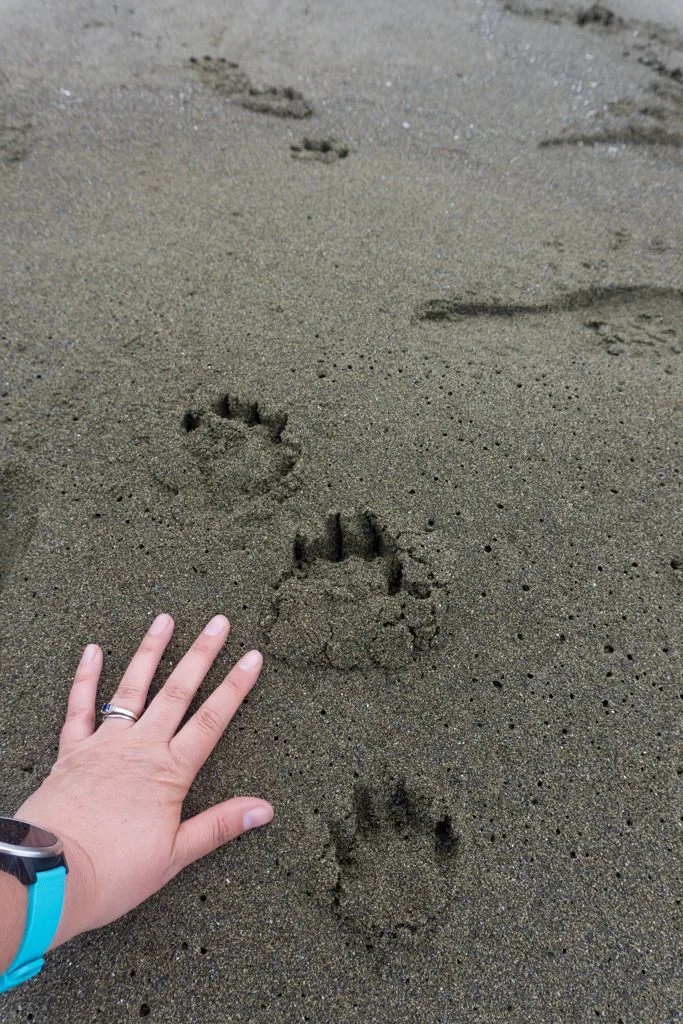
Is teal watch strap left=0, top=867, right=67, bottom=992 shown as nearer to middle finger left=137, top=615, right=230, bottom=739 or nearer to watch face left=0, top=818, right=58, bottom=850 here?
watch face left=0, top=818, right=58, bottom=850

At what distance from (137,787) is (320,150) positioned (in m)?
2.74

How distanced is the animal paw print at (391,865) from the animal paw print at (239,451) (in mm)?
893

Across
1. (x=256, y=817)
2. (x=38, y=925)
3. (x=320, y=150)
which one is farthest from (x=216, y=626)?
(x=320, y=150)

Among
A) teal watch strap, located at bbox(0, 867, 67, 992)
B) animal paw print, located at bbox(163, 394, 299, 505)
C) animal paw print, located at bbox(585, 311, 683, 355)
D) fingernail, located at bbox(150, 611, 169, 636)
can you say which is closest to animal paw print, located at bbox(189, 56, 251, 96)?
animal paw print, located at bbox(163, 394, 299, 505)

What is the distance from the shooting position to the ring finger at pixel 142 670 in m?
1.43

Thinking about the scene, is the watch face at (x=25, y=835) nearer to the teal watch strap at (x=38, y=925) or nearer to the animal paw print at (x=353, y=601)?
the teal watch strap at (x=38, y=925)

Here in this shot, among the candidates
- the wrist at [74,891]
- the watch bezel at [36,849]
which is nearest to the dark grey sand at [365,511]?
the wrist at [74,891]

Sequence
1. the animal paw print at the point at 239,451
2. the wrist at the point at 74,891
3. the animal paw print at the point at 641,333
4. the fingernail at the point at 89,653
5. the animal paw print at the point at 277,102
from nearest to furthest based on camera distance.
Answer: the wrist at the point at 74,891
the fingernail at the point at 89,653
the animal paw print at the point at 239,451
the animal paw print at the point at 641,333
the animal paw print at the point at 277,102

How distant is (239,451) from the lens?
71.9 inches

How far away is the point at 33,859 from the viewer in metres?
1.05

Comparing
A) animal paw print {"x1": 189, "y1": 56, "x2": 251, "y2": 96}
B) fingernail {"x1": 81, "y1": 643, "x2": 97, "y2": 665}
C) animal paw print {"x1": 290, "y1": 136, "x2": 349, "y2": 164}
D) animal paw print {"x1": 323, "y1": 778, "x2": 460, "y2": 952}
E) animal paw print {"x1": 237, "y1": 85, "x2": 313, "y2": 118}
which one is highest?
animal paw print {"x1": 189, "y1": 56, "x2": 251, "y2": 96}

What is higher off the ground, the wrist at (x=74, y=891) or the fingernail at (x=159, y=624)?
the fingernail at (x=159, y=624)

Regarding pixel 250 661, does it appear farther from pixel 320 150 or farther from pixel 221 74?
pixel 221 74

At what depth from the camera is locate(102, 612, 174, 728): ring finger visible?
143 cm
